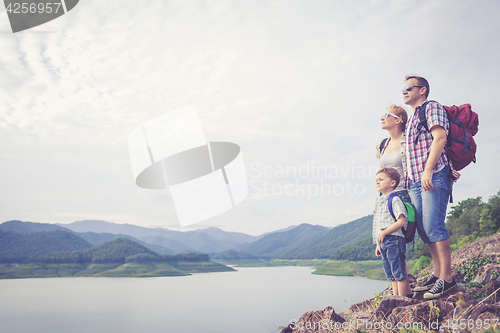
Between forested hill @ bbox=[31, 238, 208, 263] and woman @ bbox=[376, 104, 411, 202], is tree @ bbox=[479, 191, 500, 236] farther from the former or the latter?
forested hill @ bbox=[31, 238, 208, 263]

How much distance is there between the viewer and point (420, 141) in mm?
3834

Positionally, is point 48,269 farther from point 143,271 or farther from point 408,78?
point 408,78

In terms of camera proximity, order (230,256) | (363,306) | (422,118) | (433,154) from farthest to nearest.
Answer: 1. (230,256)
2. (363,306)
3. (422,118)
4. (433,154)

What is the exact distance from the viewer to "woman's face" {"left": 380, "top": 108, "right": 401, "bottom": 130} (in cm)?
423

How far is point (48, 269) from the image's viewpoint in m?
108

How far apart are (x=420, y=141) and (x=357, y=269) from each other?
8509cm

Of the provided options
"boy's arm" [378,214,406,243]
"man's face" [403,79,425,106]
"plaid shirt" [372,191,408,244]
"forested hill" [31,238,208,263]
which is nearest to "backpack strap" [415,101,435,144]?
"man's face" [403,79,425,106]

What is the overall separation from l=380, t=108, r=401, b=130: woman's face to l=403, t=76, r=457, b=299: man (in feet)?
1.09

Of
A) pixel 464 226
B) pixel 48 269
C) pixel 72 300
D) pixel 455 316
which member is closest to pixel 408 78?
pixel 455 316

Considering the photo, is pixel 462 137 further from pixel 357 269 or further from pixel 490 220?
pixel 357 269

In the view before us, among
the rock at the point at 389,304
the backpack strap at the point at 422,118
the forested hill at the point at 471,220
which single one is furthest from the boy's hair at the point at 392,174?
the forested hill at the point at 471,220

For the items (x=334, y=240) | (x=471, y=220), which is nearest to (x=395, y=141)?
(x=471, y=220)

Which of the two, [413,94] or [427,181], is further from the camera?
[413,94]

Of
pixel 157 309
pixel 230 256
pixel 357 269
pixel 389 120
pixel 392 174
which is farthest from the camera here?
pixel 230 256
